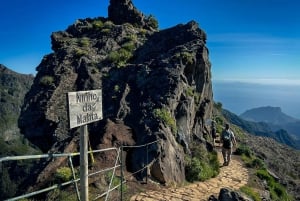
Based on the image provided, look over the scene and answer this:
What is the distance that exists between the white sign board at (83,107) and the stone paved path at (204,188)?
5.63m

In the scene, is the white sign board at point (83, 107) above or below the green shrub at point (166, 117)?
above

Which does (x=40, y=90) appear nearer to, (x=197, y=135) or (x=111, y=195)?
(x=197, y=135)

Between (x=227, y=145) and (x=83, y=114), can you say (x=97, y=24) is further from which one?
(x=83, y=114)

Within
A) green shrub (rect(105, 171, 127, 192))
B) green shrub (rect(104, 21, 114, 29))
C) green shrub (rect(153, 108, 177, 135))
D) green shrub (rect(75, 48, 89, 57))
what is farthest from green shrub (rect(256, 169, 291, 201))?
green shrub (rect(104, 21, 114, 29))

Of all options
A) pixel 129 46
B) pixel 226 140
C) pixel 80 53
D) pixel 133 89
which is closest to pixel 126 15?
pixel 129 46

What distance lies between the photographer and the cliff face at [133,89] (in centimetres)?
1588

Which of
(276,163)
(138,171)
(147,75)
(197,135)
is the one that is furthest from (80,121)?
(276,163)

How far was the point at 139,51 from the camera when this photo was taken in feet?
79.5

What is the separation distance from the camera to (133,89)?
767 inches

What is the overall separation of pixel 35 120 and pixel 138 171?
A: 8553mm

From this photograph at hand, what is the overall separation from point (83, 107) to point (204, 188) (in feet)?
30.8

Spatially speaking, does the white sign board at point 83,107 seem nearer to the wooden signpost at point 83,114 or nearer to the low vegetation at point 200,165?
the wooden signpost at point 83,114

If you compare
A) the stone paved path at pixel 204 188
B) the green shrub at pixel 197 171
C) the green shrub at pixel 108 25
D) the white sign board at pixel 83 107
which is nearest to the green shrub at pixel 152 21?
the green shrub at pixel 108 25

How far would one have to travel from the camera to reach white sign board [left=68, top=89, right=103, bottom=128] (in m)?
6.57
